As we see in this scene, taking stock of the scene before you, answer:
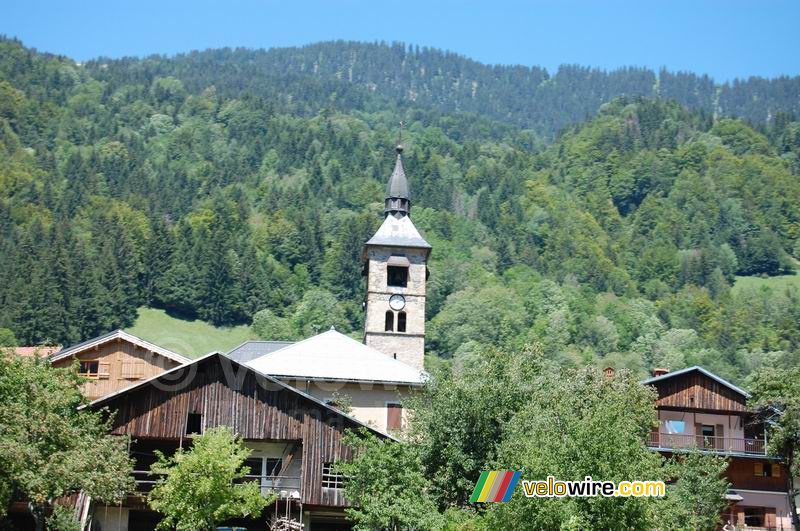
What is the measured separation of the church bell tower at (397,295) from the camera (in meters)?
74.4

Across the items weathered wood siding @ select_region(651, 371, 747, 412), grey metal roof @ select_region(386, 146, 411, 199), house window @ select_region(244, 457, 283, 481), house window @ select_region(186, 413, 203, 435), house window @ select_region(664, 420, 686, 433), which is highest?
grey metal roof @ select_region(386, 146, 411, 199)

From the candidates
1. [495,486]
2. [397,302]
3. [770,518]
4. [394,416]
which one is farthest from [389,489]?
[397,302]

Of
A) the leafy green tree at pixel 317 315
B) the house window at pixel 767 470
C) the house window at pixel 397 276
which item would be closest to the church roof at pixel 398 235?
the house window at pixel 397 276

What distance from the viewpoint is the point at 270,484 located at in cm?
4509

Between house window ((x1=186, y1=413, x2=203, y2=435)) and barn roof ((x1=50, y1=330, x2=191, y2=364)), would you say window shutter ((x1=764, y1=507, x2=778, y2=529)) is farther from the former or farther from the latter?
barn roof ((x1=50, y1=330, x2=191, y2=364))

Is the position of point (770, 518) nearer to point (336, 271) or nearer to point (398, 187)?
point (398, 187)

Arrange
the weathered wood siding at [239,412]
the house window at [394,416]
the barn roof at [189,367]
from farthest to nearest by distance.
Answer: the house window at [394,416] → the weathered wood siding at [239,412] → the barn roof at [189,367]

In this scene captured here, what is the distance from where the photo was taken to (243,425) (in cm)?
4534

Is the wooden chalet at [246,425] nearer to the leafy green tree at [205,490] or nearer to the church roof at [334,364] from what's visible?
the leafy green tree at [205,490]

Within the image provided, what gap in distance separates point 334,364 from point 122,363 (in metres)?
10.8

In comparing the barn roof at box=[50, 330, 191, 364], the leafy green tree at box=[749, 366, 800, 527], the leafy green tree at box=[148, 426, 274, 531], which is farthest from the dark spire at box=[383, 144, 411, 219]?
the leafy green tree at box=[148, 426, 274, 531]

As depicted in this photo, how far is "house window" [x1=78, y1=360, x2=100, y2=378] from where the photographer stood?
57.3 metres

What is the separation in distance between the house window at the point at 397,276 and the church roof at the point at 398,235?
1.63 meters

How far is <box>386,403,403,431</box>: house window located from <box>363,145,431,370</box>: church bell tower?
13851mm
